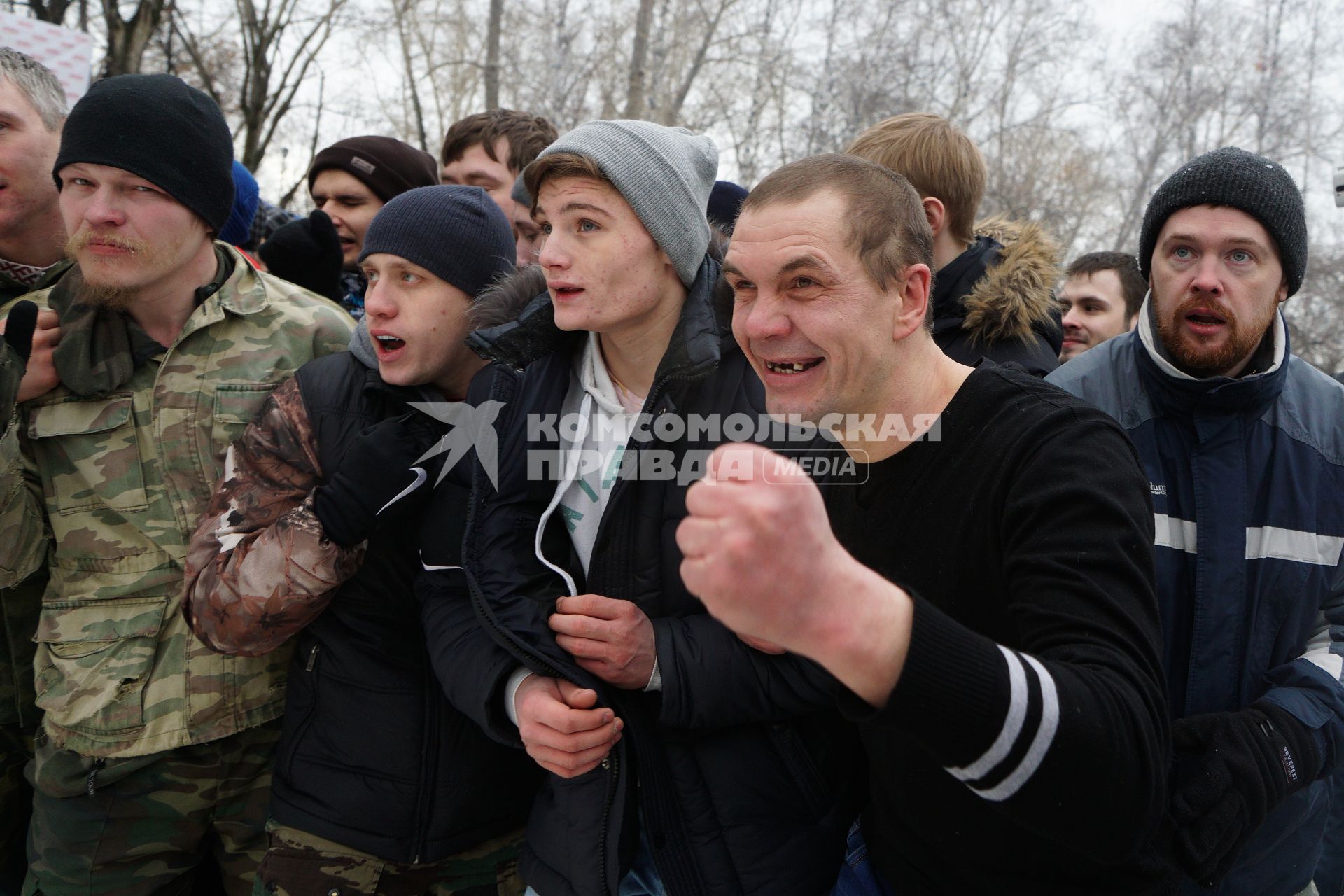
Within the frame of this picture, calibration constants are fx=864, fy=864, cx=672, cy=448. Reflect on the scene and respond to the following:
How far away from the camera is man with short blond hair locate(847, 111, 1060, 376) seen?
8.84ft

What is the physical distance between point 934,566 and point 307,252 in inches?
121

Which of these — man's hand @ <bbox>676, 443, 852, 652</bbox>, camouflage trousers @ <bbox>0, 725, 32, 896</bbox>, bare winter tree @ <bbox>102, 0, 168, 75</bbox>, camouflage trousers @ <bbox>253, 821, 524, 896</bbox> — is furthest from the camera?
bare winter tree @ <bbox>102, 0, 168, 75</bbox>

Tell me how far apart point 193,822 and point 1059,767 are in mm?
2490

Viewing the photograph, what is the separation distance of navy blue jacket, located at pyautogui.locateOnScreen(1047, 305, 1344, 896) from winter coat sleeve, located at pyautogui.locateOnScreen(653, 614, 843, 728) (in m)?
0.92

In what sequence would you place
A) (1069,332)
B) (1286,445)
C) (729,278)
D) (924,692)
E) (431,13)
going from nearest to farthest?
1. (924,692)
2. (729,278)
3. (1286,445)
4. (1069,332)
5. (431,13)

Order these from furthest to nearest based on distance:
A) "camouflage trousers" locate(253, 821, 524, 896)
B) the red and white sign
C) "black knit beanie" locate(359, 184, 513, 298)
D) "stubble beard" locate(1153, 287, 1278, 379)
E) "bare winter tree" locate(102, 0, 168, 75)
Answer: "bare winter tree" locate(102, 0, 168, 75), the red and white sign, "black knit beanie" locate(359, 184, 513, 298), "camouflage trousers" locate(253, 821, 524, 896), "stubble beard" locate(1153, 287, 1278, 379)

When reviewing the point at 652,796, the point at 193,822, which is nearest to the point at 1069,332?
the point at 652,796

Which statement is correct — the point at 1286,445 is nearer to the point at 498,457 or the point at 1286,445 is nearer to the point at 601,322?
the point at 601,322

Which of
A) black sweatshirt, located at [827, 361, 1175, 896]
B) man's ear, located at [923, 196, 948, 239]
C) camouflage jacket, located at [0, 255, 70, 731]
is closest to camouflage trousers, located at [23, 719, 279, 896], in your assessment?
camouflage jacket, located at [0, 255, 70, 731]

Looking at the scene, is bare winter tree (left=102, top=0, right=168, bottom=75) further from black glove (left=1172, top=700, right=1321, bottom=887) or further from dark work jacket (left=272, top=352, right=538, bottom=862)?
black glove (left=1172, top=700, right=1321, bottom=887)

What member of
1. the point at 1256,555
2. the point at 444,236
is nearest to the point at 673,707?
the point at 1256,555

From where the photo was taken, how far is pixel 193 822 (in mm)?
2553

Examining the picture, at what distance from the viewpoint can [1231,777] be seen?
1772mm

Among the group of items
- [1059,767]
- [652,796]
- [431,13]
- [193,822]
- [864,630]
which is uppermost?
→ [431,13]
